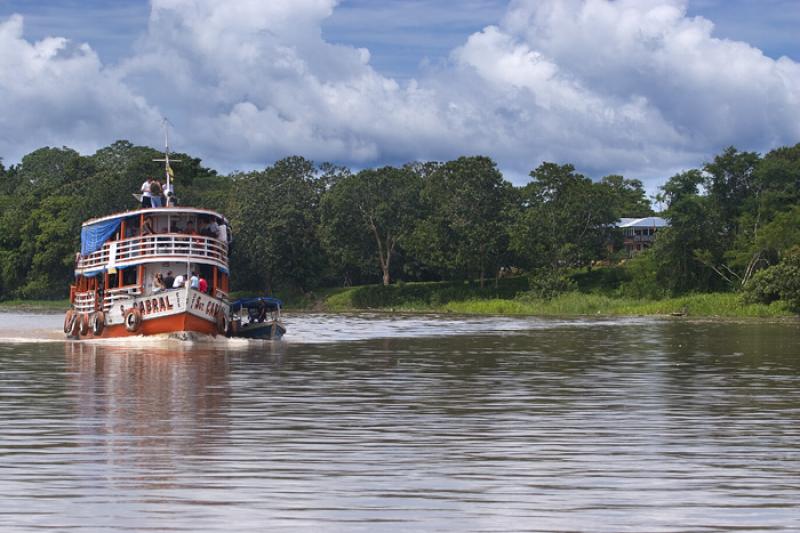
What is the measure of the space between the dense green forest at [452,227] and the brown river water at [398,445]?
58427 millimetres

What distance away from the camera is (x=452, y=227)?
334 feet

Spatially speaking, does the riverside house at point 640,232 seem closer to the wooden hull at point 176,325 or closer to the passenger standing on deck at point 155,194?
the passenger standing on deck at point 155,194

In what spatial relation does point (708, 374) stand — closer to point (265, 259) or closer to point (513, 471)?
point (513, 471)

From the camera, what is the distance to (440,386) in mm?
27922

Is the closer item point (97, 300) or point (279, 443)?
point (279, 443)

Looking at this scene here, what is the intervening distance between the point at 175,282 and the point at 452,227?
5833 centimetres

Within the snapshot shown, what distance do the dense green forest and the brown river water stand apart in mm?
58427

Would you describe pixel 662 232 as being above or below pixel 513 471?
above

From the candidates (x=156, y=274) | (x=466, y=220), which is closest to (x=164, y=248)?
(x=156, y=274)

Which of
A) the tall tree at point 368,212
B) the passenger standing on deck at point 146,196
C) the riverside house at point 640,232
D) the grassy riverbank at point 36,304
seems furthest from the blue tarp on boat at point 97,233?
the riverside house at point 640,232

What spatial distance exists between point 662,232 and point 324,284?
34.6 metres

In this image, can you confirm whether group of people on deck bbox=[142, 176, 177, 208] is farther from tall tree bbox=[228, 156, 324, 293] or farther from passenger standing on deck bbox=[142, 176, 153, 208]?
tall tree bbox=[228, 156, 324, 293]

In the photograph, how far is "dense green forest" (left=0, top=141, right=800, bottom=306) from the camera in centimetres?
9444

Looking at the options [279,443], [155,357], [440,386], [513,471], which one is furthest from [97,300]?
[513,471]
